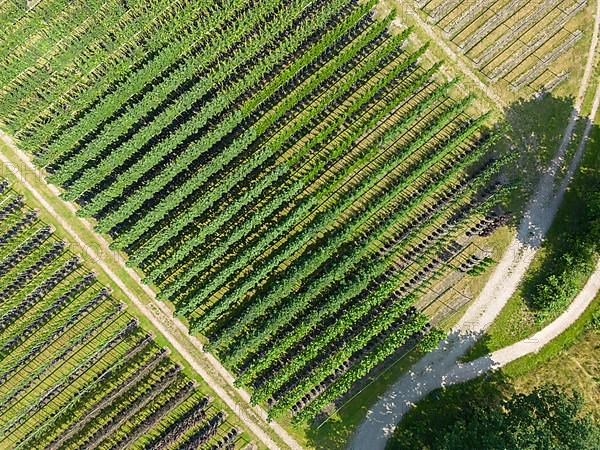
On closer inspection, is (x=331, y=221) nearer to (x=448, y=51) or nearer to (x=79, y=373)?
(x=448, y=51)

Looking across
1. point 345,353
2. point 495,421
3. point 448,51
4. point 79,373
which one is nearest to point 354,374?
point 345,353

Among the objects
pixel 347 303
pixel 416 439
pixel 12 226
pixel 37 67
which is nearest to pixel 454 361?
pixel 416 439

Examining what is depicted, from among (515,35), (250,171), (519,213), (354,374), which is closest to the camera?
(354,374)

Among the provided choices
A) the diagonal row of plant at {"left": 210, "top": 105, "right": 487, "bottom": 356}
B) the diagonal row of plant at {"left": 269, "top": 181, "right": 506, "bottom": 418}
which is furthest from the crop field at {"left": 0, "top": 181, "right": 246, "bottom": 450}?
the diagonal row of plant at {"left": 210, "top": 105, "right": 487, "bottom": 356}

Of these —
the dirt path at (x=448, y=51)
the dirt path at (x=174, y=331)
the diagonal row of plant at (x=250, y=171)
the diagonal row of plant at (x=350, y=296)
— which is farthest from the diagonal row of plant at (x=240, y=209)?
the diagonal row of plant at (x=350, y=296)

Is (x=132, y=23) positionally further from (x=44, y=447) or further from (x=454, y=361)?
(x=454, y=361)

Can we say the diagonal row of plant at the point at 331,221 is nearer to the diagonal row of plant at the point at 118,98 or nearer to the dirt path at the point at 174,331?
the dirt path at the point at 174,331

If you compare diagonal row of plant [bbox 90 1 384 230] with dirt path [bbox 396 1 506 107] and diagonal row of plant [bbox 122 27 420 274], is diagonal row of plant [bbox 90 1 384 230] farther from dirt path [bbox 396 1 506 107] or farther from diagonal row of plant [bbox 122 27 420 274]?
dirt path [bbox 396 1 506 107]
